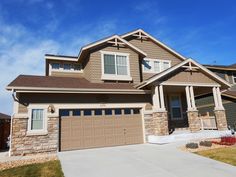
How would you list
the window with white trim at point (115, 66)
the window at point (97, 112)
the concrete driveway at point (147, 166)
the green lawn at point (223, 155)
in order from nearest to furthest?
the concrete driveway at point (147, 166)
the green lawn at point (223, 155)
the window at point (97, 112)
the window with white trim at point (115, 66)

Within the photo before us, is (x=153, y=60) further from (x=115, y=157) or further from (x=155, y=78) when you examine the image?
(x=115, y=157)

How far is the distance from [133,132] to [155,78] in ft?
12.1

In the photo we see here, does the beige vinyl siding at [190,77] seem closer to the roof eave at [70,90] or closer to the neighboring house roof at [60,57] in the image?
the roof eave at [70,90]

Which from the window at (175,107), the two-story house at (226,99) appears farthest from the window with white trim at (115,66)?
the two-story house at (226,99)

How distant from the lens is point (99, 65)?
14.2 metres

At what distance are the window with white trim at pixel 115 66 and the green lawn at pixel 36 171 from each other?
25.0 ft

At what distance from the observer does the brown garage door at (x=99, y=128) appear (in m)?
11.4

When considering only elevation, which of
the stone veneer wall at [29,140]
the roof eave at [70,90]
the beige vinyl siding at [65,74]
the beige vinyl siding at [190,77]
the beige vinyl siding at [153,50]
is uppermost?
the beige vinyl siding at [153,50]

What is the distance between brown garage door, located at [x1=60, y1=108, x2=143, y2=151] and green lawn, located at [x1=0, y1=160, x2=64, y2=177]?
3.56 metres

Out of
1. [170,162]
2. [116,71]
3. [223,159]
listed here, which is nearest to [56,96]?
[116,71]

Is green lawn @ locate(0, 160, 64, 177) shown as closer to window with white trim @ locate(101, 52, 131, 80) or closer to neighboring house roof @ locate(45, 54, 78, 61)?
window with white trim @ locate(101, 52, 131, 80)

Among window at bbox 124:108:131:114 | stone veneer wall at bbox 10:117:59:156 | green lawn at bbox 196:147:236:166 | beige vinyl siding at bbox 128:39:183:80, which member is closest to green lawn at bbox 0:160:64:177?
stone veneer wall at bbox 10:117:59:156

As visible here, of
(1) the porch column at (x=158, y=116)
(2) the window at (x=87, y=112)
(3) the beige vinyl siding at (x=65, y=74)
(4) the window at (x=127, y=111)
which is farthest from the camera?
(3) the beige vinyl siding at (x=65, y=74)

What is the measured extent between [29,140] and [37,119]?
1141mm
